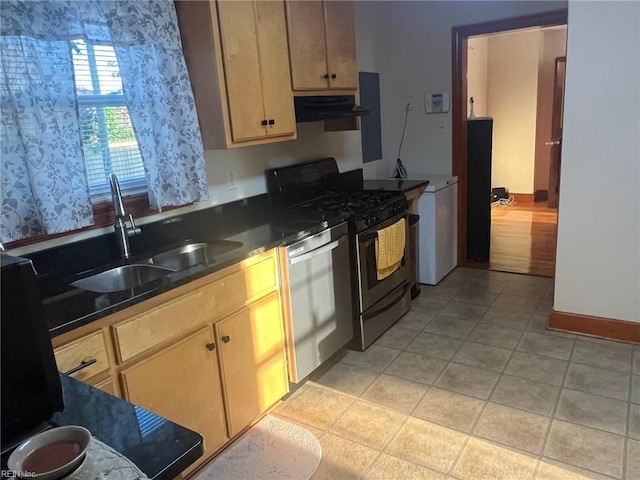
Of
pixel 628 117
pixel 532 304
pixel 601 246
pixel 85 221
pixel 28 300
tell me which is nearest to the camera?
pixel 28 300

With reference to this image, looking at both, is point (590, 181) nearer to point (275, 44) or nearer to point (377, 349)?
point (377, 349)

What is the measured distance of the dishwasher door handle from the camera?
2.45m

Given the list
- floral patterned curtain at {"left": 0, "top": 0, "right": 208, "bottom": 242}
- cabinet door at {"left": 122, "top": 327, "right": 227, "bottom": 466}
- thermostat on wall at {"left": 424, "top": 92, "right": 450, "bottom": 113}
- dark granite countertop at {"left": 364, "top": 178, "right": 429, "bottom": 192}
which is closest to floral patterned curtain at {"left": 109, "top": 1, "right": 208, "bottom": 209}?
floral patterned curtain at {"left": 0, "top": 0, "right": 208, "bottom": 242}

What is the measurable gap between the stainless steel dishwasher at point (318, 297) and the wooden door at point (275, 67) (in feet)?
2.21

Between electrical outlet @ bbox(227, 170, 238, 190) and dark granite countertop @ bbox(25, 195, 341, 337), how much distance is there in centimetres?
11

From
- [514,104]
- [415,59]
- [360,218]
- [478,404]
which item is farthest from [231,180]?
[514,104]

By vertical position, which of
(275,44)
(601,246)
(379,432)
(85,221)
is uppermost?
(275,44)

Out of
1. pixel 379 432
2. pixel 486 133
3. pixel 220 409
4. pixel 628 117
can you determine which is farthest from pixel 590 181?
pixel 220 409

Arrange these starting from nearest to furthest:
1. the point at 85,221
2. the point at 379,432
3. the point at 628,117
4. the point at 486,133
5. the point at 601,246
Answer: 1. the point at 85,221
2. the point at 379,432
3. the point at 628,117
4. the point at 601,246
5. the point at 486,133

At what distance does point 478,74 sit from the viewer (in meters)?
6.81

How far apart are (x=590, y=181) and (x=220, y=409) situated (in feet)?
7.90

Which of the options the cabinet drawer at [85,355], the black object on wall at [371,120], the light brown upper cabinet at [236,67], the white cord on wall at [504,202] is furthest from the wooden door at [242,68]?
the white cord on wall at [504,202]

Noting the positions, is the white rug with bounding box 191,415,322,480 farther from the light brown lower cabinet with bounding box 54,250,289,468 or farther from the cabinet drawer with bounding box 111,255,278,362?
the cabinet drawer with bounding box 111,255,278,362

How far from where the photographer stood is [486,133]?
167 inches
